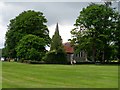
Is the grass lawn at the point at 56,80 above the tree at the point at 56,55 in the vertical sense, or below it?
below

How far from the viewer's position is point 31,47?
3110 inches

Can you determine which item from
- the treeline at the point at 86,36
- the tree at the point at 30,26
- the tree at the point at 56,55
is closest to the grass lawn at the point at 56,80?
the tree at the point at 56,55

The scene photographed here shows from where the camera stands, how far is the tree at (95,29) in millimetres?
77438

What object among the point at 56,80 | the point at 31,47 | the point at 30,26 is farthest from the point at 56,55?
the point at 56,80

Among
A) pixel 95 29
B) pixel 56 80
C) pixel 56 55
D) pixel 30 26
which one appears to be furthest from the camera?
pixel 30 26

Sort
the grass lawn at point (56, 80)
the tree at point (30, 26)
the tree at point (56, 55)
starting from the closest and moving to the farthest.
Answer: the grass lawn at point (56, 80) → the tree at point (56, 55) → the tree at point (30, 26)

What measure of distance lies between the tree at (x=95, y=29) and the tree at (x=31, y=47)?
7.94 metres

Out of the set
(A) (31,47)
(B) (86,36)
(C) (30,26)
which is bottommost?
(A) (31,47)

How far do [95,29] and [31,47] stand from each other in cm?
1571

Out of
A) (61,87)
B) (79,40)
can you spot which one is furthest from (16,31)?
(61,87)

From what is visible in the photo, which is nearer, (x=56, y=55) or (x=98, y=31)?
(x=56, y=55)

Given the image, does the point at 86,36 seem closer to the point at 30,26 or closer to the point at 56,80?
the point at 30,26

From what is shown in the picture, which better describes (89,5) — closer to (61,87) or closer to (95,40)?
(95,40)

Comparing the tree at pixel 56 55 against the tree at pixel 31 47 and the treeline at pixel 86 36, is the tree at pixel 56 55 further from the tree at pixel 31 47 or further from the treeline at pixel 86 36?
the tree at pixel 31 47
